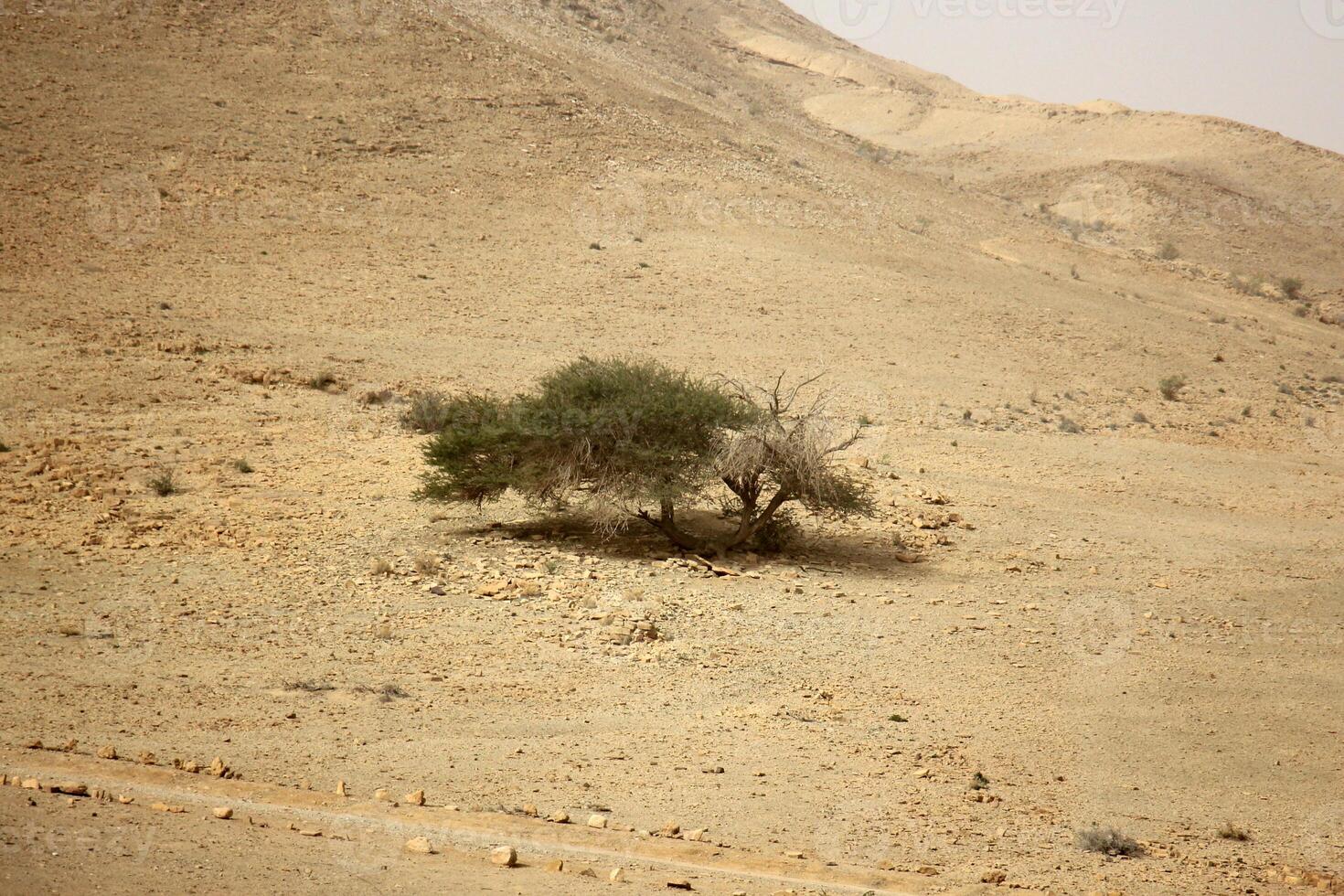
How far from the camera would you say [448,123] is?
3200 centimetres

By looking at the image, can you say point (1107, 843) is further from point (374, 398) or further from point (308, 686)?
point (374, 398)

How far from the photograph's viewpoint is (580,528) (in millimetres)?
12766

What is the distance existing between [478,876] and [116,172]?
25463 mm

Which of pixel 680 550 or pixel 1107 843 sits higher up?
pixel 1107 843

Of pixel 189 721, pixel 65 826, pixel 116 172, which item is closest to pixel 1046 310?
pixel 116 172

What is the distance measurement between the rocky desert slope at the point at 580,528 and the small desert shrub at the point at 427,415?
276 millimetres

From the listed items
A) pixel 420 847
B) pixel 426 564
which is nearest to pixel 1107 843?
pixel 420 847

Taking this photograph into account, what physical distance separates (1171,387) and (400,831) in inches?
901

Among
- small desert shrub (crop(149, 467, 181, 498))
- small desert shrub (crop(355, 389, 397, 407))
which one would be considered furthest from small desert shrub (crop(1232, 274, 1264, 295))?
A: small desert shrub (crop(149, 467, 181, 498))

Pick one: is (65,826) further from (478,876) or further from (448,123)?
(448,123)

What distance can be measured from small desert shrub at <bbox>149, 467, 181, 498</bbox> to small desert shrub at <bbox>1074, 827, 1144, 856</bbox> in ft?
33.2

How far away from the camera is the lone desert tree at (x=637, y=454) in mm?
11969

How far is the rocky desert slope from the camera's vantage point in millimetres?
6664

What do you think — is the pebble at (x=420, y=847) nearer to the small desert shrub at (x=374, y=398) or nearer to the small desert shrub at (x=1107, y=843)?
the small desert shrub at (x=1107, y=843)
